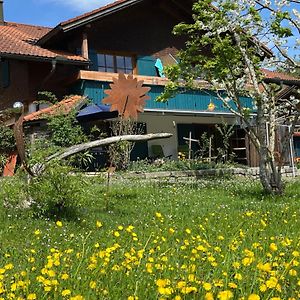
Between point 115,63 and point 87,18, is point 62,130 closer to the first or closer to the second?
point 87,18

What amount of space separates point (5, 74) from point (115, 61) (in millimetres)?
4061

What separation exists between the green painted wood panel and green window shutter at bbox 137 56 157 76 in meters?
1.79

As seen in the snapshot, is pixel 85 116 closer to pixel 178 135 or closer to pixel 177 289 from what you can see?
pixel 178 135

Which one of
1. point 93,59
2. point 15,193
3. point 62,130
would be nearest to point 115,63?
point 93,59

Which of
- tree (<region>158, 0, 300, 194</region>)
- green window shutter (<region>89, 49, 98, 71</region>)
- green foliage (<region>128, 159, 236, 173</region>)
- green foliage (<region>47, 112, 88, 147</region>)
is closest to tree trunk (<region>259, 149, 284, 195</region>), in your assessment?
tree (<region>158, 0, 300, 194</region>)

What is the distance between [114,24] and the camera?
64.5 ft

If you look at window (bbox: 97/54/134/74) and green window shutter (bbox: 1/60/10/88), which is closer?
green window shutter (bbox: 1/60/10/88)

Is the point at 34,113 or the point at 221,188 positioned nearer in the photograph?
the point at 221,188

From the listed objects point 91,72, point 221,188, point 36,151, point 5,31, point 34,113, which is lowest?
point 221,188

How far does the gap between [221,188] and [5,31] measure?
12009 mm

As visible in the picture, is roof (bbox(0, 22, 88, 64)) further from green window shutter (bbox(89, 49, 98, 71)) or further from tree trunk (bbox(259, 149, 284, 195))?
tree trunk (bbox(259, 149, 284, 195))

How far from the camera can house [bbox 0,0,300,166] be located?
17.3m

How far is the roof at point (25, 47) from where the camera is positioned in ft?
54.6

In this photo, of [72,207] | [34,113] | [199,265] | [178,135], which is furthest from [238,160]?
[199,265]
